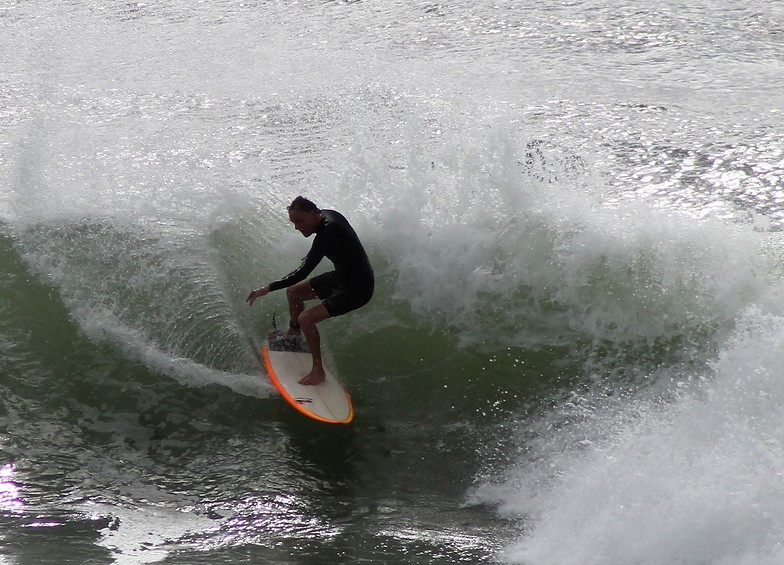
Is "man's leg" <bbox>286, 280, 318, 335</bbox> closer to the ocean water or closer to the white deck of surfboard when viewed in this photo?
the white deck of surfboard

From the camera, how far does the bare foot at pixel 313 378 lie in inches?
271

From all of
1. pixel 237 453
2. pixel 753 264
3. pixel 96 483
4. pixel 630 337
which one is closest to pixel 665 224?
pixel 753 264

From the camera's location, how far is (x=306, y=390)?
268 inches

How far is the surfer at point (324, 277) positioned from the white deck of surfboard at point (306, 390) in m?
0.10

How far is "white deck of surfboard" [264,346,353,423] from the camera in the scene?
658 cm

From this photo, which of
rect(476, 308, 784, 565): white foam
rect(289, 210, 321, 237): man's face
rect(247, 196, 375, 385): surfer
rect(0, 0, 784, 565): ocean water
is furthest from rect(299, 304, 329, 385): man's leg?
rect(476, 308, 784, 565): white foam

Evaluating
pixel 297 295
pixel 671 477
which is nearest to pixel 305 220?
pixel 297 295

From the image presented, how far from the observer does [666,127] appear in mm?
10516

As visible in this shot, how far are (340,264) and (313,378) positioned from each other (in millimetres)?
973

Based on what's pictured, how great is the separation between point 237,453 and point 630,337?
350cm

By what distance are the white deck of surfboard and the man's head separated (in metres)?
1.25

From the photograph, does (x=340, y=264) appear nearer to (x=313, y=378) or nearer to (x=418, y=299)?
(x=313, y=378)

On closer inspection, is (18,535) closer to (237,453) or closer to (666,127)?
(237,453)

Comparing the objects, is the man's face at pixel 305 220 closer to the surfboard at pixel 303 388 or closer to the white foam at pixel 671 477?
the surfboard at pixel 303 388
